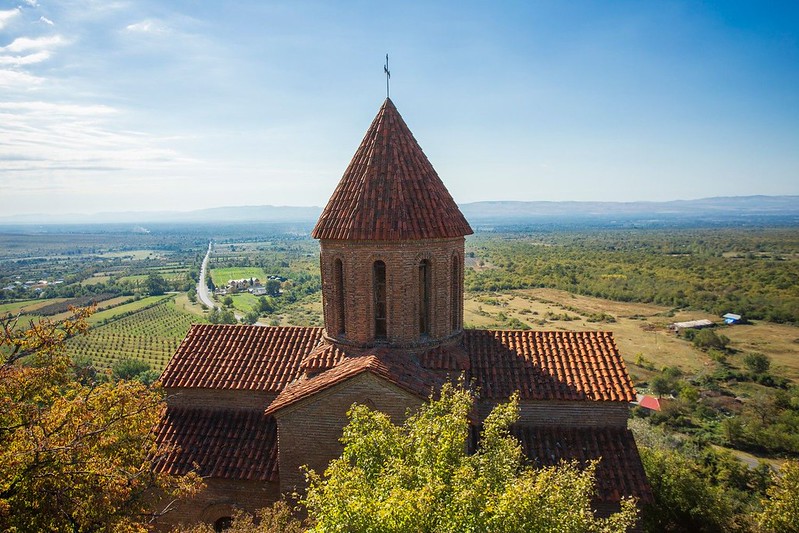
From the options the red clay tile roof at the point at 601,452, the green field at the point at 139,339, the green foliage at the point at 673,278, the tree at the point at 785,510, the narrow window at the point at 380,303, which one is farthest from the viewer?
the green foliage at the point at 673,278

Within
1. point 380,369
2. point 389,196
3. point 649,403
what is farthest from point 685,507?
point 649,403

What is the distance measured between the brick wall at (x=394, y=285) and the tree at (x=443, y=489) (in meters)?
4.01

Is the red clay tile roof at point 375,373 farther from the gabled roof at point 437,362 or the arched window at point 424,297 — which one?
the arched window at point 424,297

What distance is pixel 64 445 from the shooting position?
684 centimetres

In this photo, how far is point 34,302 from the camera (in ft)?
298

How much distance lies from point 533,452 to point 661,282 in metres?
83.7

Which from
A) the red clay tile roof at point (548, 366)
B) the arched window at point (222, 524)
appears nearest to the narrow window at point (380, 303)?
the red clay tile roof at point (548, 366)

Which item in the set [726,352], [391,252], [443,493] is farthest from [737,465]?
[726,352]

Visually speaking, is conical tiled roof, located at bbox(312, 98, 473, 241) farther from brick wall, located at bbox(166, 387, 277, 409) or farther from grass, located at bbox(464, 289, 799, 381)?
grass, located at bbox(464, 289, 799, 381)

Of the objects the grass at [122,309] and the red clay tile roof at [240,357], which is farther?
the grass at [122,309]

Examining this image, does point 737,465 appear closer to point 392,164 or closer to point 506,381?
point 506,381

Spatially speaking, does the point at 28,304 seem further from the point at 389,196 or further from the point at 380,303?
the point at 389,196

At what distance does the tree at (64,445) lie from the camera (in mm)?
6363

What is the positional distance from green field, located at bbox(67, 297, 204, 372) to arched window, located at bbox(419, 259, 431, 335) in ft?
158
